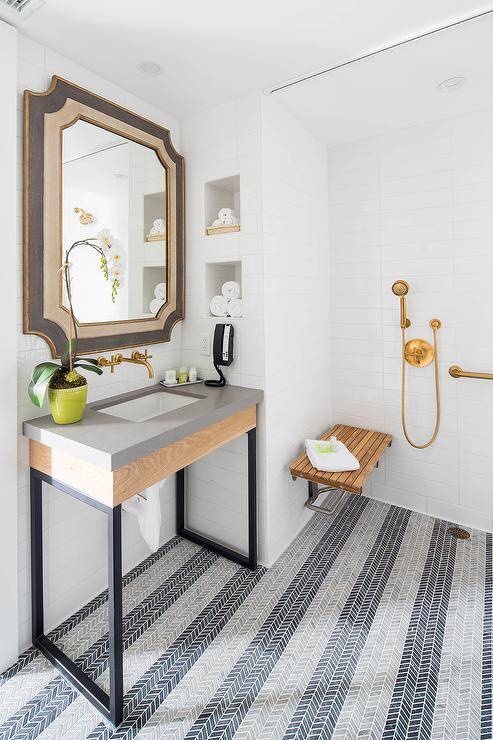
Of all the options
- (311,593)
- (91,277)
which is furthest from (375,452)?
(91,277)

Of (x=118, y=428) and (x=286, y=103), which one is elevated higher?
(x=286, y=103)

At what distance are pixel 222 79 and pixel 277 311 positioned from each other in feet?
3.57

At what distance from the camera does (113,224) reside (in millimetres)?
1884

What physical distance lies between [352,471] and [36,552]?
58.3 inches

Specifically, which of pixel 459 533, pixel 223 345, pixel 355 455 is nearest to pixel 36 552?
pixel 223 345

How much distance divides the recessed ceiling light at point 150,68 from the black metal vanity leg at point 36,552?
1.75 meters

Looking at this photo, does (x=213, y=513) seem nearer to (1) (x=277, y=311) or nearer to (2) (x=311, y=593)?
(2) (x=311, y=593)

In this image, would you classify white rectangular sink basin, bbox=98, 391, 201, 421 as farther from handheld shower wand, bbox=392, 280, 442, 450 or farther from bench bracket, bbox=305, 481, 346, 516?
handheld shower wand, bbox=392, 280, 442, 450

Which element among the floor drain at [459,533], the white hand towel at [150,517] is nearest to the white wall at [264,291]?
the white hand towel at [150,517]

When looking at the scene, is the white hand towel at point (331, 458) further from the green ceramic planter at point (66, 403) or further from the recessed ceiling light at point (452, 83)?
the recessed ceiling light at point (452, 83)

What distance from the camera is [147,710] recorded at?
141cm

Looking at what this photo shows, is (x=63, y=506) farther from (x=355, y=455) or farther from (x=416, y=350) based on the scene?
(x=416, y=350)

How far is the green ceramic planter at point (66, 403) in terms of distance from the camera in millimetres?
1533

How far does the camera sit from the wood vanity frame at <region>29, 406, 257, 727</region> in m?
1.35
